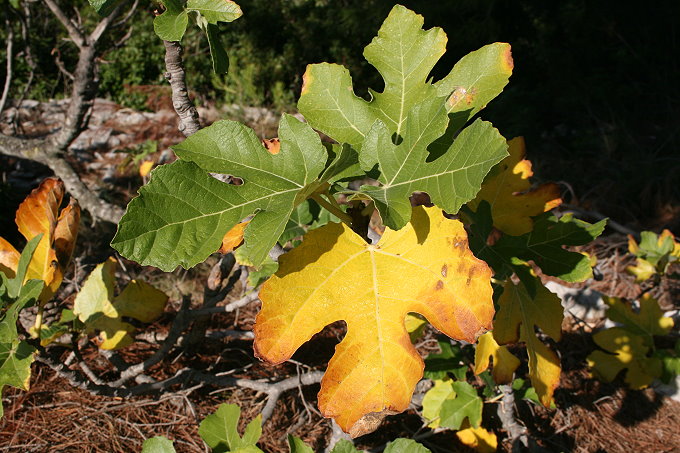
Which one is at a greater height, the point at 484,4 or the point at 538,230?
the point at 538,230

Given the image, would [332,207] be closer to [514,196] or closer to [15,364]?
[514,196]

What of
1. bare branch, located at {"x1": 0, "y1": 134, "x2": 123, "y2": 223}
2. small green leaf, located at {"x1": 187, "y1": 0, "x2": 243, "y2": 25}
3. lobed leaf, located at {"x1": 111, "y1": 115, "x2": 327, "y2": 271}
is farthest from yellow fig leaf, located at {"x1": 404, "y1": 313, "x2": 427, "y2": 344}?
bare branch, located at {"x1": 0, "y1": 134, "x2": 123, "y2": 223}

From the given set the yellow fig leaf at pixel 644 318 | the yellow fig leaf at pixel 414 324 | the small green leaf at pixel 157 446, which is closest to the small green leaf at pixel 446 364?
the yellow fig leaf at pixel 414 324

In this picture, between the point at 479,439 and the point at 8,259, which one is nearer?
the point at 8,259

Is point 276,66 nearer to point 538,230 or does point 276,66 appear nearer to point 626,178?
point 626,178

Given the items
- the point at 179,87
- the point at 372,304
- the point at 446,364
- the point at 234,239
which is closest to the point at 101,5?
the point at 179,87

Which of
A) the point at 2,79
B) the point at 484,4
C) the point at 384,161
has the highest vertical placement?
the point at 384,161

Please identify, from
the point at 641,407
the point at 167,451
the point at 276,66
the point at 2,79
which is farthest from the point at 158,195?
the point at 2,79
